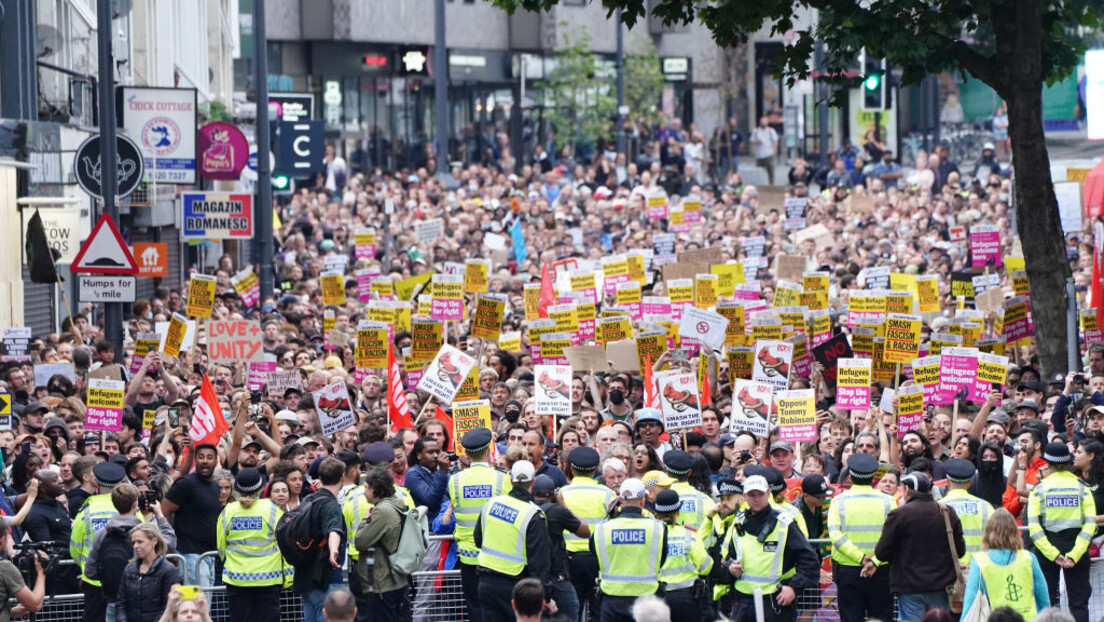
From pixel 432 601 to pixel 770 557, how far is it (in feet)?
8.13

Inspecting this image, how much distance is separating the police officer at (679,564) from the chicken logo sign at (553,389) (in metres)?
4.47

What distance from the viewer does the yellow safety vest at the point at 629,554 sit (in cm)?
1176

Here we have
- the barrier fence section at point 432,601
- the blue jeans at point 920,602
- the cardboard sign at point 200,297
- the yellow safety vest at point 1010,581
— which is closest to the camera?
the yellow safety vest at point 1010,581

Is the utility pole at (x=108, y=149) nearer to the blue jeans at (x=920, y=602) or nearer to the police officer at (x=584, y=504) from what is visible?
the police officer at (x=584, y=504)

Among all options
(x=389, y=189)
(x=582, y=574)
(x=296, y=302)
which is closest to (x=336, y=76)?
(x=389, y=189)

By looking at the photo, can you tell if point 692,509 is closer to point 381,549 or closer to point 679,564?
point 679,564

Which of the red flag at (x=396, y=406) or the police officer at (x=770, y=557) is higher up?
the red flag at (x=396, y=406)

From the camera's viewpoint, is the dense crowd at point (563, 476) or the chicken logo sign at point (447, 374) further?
the chicken logo sign at point (447, 374)


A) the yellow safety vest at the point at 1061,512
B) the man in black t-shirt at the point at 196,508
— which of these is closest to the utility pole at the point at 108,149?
the man in black t-shirt at the point at 196,508

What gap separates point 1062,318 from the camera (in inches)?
726

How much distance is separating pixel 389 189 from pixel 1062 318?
24736 millimetres

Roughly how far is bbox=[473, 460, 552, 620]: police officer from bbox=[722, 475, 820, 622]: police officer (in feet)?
3.85

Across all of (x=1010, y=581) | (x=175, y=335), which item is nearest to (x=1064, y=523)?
(x=1010, y=581)

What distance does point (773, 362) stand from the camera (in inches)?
703
